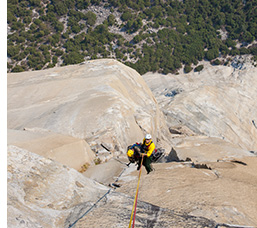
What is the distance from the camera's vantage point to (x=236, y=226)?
716 centimetres

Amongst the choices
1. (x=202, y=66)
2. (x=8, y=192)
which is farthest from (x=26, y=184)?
(x=202, y=66)

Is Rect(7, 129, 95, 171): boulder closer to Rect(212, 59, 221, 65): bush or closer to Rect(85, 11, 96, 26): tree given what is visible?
Rect(212, 59, 221, 65): bush

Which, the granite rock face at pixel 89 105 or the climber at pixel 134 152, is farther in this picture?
the granite rock face at pixel 89 105

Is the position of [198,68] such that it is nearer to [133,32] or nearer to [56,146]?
[133,32]

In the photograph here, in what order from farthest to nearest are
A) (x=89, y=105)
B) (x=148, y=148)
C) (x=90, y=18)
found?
(x=90, y=18) → (x=89, y=105) → (x=148, y=148)

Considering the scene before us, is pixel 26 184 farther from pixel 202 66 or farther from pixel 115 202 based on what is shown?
pixel 202 66

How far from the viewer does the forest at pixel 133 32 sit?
245 feet

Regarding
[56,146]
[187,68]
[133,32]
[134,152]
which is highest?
[134,152]

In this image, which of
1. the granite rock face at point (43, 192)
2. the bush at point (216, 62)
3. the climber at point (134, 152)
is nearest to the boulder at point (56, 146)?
the granite rock face at point (43, 192)

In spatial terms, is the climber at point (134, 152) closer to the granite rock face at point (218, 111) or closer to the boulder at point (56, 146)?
the boulder at point (56, 146)

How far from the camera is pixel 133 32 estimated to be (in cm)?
8488

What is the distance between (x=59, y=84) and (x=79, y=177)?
685 inches

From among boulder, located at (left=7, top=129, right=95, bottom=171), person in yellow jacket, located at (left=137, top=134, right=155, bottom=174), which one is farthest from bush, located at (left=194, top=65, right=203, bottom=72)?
person in yellow jacket, located at (left=137, top=134, right=155, bottom=174)

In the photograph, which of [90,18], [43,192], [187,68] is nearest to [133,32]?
[90,18]
